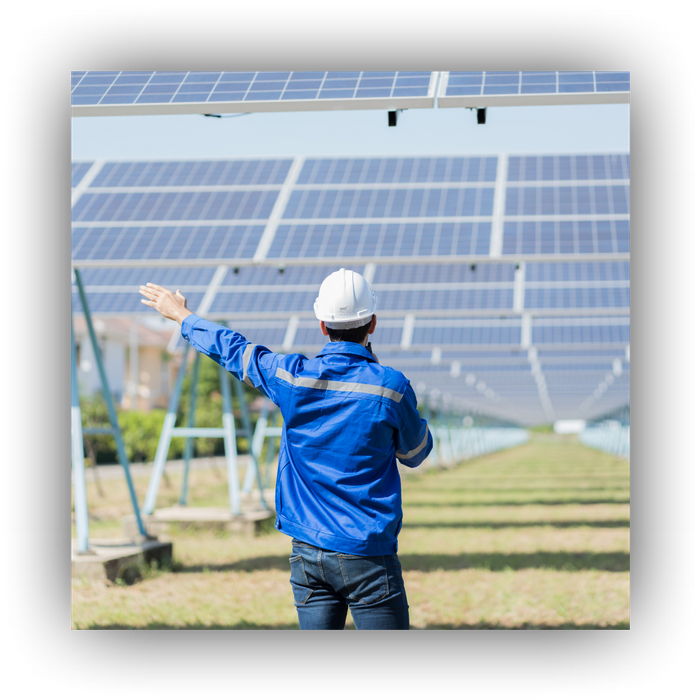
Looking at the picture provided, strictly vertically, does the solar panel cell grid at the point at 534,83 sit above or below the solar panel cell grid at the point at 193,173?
below

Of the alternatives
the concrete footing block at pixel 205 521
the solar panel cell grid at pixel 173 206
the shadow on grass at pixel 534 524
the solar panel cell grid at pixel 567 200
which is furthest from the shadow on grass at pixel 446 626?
the shadow on grass at pixel 534 524

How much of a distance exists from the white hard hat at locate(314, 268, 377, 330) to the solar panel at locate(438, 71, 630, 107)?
7.75ft

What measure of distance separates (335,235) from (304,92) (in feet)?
14.6

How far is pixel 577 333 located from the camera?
1816 cm

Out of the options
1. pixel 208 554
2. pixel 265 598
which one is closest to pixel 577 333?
pixel 208 554

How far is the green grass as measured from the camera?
27.0ft

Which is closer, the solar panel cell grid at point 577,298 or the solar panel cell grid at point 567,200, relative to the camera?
the solar panel cell grid at point 567,200

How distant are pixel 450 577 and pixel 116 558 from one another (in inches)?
158

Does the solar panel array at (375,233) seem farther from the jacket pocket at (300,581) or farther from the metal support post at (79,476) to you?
the jacket pocket at (300,581)

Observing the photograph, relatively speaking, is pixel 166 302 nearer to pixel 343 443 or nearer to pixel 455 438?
pixel 343 443

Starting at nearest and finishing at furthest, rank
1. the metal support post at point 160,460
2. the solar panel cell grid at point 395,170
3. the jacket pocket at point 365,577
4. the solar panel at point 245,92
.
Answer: the jacket pocket at point 365,577 → the solar panel at point 245,92 → the solar panel cell grid at point 395,170 → the metal support post at point 160,460

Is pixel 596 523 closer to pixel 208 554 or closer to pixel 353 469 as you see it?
pixel 208 554

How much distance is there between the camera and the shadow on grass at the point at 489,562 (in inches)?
434

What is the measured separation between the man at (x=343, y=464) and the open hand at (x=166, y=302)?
0.49 meters
